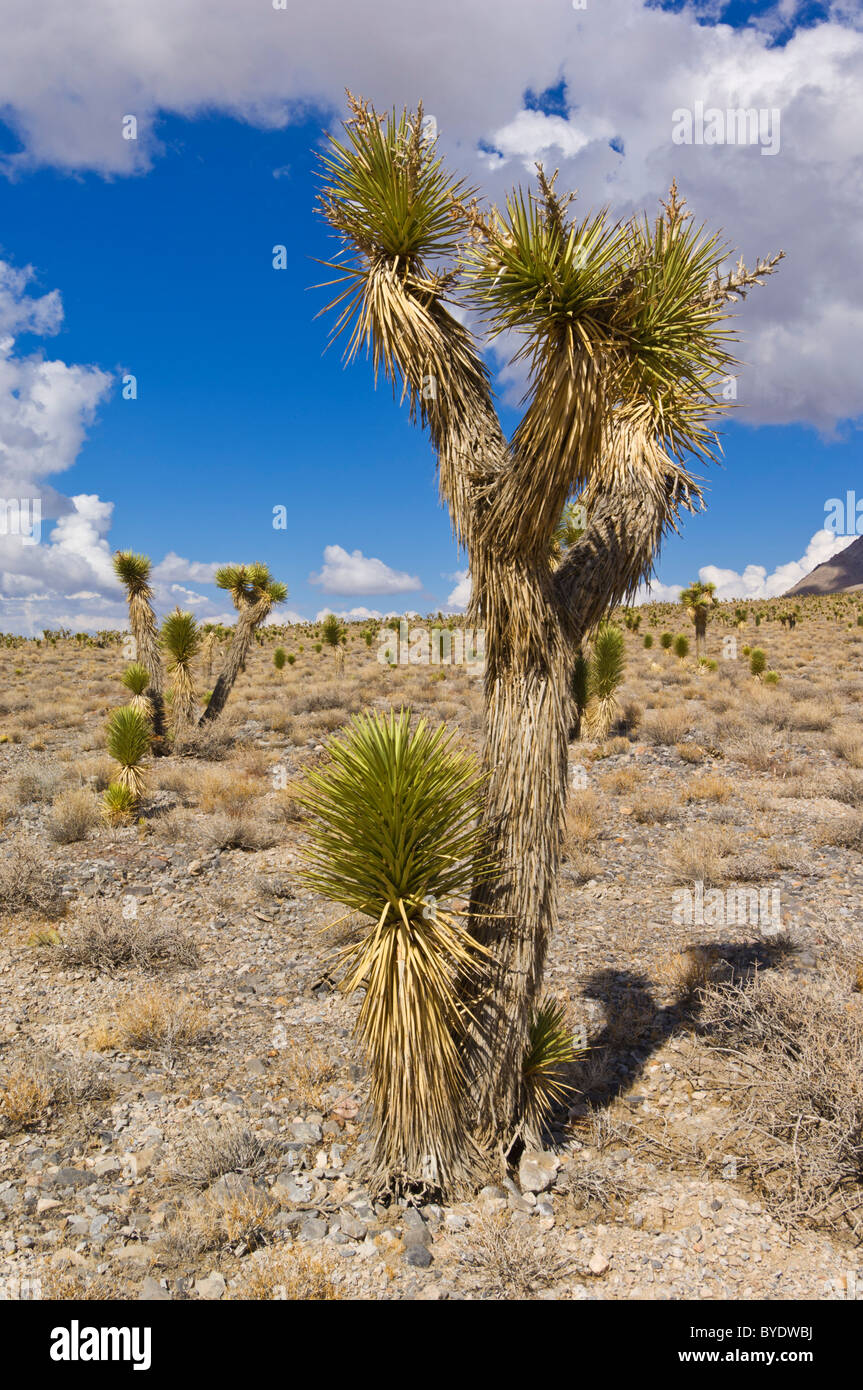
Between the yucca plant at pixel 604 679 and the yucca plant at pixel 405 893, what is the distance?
11.3 m

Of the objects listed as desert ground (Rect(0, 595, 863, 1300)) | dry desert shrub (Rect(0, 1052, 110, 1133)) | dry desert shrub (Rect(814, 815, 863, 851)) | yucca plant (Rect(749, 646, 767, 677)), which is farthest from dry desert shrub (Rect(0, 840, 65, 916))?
yucca plant (Rect(749, 646, 767, 677))

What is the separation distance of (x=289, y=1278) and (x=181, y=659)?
1233 centimetres

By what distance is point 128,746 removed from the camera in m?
10.3

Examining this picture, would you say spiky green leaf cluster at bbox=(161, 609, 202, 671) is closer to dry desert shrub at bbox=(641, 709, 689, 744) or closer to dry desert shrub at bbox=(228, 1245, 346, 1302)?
dry desert shrub at bbox=(641, 709, 689, 744)

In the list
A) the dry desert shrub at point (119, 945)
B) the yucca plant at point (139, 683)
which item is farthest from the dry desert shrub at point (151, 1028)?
the yucca plant at point (139, 683)

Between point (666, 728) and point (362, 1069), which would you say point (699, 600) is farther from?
point (362, 1069)

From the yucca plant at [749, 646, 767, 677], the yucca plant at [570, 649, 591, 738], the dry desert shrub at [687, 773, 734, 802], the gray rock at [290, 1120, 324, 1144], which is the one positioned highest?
the yucca plant at [749, 646, 767, 677]

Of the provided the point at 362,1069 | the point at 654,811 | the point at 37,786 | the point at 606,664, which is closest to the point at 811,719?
the point at 606,664

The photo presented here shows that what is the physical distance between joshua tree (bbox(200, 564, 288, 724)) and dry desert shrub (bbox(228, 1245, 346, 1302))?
Answer: 492 inches

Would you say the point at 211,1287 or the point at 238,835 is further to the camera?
the point at 238,835

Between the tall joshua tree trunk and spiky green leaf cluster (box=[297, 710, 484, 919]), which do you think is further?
the tall joshua tree trunk

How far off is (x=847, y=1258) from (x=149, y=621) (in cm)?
1382

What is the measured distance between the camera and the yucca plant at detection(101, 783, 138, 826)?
32.4ft

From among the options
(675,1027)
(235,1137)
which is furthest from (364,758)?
(675,1027)
